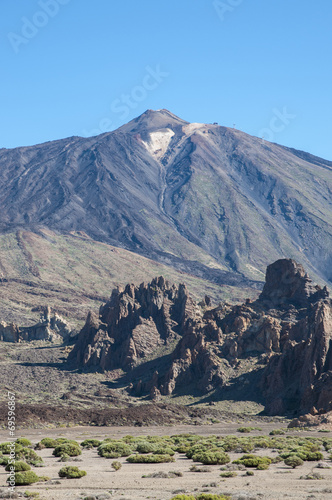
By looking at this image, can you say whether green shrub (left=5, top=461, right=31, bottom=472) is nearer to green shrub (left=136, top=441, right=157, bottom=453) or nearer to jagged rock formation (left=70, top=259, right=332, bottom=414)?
green shrub (left=136, top=441, right=157, bottom=453)

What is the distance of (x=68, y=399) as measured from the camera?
93625mm

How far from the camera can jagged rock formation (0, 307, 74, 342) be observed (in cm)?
14362

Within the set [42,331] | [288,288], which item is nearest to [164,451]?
[288,288]

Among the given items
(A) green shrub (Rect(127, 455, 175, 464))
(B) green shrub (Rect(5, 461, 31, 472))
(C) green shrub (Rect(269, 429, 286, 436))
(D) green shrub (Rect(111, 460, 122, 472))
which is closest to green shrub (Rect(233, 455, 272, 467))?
(A) green shrub (Rect(127, 455, 175, 464))

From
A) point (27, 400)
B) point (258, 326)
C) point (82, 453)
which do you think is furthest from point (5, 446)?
point (258, 326)

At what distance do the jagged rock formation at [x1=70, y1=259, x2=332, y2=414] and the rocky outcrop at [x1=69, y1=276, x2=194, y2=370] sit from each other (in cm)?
16

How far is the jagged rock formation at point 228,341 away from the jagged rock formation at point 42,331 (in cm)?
2199

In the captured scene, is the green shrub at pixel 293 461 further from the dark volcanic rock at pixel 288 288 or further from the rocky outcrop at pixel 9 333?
the rocky outcrop at pixel 9 333

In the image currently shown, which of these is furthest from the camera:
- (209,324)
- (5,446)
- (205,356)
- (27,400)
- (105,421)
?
(209,324)

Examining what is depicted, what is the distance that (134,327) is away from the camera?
12012 centimetres

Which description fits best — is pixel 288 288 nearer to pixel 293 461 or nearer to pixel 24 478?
pixel 293 461

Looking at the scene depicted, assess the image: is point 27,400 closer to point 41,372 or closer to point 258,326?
point 41,372

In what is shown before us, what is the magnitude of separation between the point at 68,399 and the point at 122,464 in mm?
50671

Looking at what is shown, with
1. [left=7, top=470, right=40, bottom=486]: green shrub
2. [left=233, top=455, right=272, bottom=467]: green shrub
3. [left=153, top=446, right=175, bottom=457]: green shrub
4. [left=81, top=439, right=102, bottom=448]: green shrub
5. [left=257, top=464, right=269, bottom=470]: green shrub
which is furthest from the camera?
[left=81, top=439, right=102, bottom=448]: green shrub
